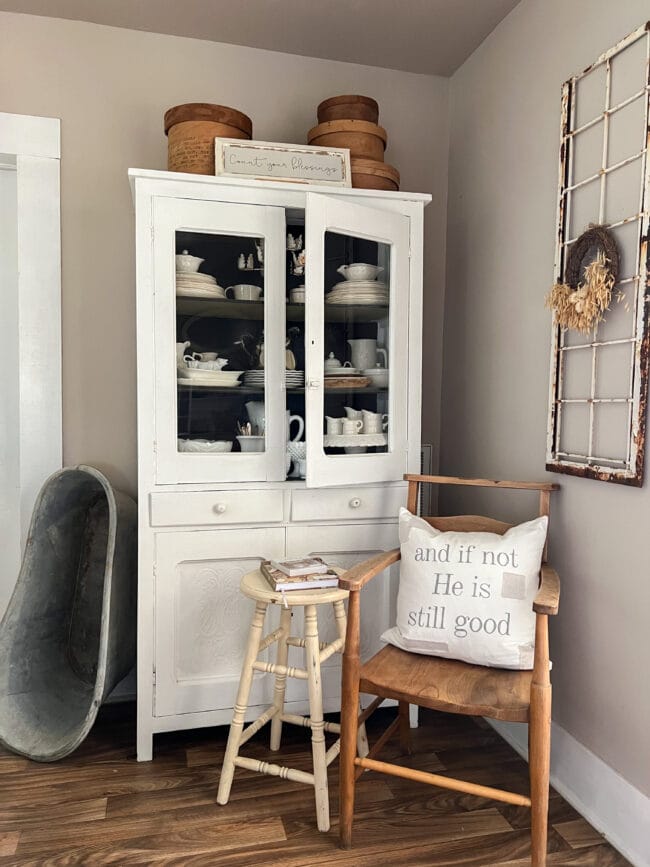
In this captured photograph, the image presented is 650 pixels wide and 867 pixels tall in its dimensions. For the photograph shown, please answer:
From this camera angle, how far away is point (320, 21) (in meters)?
2.35

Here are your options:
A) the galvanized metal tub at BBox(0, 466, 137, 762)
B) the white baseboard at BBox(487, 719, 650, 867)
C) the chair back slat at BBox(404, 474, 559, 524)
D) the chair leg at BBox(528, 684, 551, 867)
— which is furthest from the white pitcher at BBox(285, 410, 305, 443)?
the white baseboard at BBox(487, 719, 650, 867)

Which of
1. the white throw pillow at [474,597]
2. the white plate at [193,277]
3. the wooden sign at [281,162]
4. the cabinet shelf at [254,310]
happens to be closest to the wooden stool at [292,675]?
the white throw pillow at [474,597]

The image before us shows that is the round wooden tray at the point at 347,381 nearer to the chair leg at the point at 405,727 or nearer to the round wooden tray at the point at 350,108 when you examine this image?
the round wooden tray at the point at 350,108

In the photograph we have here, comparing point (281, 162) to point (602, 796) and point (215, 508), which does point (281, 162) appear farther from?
point (602, 796)

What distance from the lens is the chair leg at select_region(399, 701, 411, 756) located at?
83.3 inches

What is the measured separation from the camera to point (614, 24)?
1.77m

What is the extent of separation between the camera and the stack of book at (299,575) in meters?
1.87

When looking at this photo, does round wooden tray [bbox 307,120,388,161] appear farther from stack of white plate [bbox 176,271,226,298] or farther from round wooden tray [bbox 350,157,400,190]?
stack of white plate [bbox 176,271,226,298]

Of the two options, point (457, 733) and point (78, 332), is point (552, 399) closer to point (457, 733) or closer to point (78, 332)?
point (457, 733)

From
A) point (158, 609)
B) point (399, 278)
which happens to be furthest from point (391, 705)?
point (399, 278)

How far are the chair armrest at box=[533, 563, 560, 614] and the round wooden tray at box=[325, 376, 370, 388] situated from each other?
81 centimetres

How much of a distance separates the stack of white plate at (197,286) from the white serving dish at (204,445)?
18.4 inches

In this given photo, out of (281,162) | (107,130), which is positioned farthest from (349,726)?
(107,130)

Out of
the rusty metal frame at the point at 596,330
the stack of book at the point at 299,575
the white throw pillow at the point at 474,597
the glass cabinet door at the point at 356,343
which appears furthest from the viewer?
the glass cabinet door at the point at 356,343
